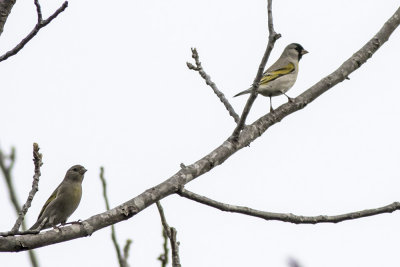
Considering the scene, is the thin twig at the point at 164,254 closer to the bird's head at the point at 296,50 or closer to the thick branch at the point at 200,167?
the thick branch at the point at 200,167

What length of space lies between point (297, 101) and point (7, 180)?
2.59 meters

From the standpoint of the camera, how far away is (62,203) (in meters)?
5.89

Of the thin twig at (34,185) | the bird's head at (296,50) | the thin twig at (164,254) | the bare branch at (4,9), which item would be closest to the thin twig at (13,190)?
the thin twig at (34,185)

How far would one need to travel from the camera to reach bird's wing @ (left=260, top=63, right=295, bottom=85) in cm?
907

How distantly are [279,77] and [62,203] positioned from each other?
176 inches

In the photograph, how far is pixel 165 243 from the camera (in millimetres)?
3430

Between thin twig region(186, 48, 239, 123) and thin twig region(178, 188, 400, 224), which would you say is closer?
thin twig region(178, 188, 400, 224)

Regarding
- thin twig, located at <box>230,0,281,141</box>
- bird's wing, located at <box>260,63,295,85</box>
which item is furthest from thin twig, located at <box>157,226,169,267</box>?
bird's wing, located at <box>260,63,295,85</box>

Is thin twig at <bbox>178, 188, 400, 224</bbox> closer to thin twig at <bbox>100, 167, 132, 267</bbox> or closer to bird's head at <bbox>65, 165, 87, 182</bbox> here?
thin twig at <bbox>100, 167, 132, 267</bbox>

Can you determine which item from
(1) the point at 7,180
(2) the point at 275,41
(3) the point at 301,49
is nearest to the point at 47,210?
(1) the point at 7,180

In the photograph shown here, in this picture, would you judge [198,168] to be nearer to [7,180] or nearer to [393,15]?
[7,180]

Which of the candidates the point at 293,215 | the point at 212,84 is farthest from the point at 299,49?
the point at 293,215

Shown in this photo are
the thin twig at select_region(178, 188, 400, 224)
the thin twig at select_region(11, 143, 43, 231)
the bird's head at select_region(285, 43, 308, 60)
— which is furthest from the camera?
the bird's head at select_region(285, 43, 308, 60)

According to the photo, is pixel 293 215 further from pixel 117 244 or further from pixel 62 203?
pixel 62 203
